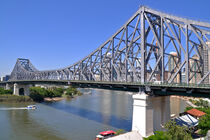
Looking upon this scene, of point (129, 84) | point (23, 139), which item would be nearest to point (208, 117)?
point (129, 84)

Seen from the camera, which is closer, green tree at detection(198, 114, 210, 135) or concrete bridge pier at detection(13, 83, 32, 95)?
green tree at detection(198, 114, 210, 135)

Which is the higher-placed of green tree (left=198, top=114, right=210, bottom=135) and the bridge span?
the bridge span

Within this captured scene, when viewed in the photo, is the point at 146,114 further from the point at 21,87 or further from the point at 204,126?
the point at 21,87

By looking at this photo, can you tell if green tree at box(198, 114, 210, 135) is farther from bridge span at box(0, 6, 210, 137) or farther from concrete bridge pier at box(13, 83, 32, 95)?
concrete bridge pier at box(13, 83, 32, 95)

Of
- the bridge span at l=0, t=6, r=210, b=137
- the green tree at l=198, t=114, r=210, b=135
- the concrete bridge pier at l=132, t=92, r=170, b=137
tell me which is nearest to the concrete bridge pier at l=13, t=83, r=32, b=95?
the bridge span at l=0, t=6, r=210, b=137

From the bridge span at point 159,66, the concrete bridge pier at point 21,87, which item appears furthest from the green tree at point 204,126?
the concrete bridge pier at point 21,87

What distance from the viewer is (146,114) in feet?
→ 69.8

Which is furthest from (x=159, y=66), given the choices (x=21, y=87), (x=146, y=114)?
(x=21, y=87)

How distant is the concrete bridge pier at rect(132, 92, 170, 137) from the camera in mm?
21250

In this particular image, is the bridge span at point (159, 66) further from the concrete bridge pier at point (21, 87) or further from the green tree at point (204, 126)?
the concrete bridge pier at point (21, 87)

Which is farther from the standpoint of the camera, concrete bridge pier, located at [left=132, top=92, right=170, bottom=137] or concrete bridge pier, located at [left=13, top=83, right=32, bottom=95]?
concrete bridge pier, located at [left=13, top=83, right=32, bottom=95]

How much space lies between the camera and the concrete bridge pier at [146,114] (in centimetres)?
2125

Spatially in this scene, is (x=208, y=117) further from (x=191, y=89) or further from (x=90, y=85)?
(x=90, y=85)

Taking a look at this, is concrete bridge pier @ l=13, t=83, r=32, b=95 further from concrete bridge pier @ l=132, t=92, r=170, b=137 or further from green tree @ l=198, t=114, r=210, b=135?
green tree @ l=198, t=114, r=210, b=135
